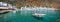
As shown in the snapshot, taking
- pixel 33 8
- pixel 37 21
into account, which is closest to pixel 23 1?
pixel 33 8

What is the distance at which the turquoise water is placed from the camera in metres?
1.54

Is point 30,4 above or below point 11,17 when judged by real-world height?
above

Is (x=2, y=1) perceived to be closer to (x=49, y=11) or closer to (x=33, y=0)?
(x=33, y=0)

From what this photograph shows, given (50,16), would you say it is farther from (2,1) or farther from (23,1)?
(2,1)

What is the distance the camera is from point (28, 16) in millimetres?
1558

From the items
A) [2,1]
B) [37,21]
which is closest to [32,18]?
[37,21]

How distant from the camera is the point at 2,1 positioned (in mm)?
1542

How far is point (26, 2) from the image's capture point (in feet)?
5.16

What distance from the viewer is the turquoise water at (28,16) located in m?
1.54

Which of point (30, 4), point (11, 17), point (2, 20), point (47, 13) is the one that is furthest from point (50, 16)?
point (2, 20)

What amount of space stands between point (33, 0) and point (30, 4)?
6 centimetres

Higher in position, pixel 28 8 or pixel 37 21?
pixel 28 8

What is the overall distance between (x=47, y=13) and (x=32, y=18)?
0.61ft

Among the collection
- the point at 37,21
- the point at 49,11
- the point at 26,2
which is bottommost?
the point at 37,21
